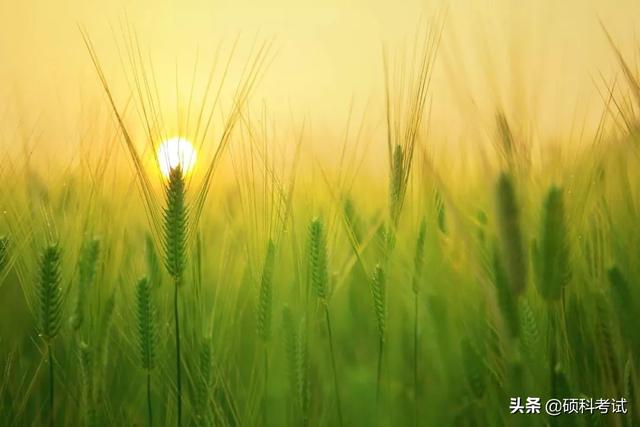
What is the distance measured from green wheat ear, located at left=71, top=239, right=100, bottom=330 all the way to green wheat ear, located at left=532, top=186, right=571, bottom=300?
49cm

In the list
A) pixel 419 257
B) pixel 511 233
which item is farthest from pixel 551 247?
pixel 419 257

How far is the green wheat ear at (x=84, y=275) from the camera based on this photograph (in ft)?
2.14

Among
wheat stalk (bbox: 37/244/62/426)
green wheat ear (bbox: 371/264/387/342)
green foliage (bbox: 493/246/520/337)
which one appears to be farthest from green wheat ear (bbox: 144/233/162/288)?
green foliage (bbox: 493/246/520/337)

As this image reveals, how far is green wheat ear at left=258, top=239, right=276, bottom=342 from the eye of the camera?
2.12ft

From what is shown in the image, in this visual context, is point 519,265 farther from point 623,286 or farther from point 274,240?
point 274,240

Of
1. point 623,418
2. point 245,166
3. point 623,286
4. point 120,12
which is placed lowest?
point 623,418

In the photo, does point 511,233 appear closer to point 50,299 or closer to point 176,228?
point 176,228

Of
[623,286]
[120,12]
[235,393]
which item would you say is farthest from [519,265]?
[120,12]

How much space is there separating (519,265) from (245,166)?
1.22 ft

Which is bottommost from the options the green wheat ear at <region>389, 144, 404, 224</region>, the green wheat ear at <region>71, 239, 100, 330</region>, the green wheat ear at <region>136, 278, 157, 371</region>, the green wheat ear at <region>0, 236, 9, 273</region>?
the green wheat ear at <region>136, 278, 157, 371</region>

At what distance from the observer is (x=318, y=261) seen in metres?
0.65

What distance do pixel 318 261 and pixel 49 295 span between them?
287 millimetres

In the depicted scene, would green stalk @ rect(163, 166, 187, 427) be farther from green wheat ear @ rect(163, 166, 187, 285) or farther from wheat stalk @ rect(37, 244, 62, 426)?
wheat stalk @ rect(37, 244, 62, 426)

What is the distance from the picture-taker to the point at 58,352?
737 mm
